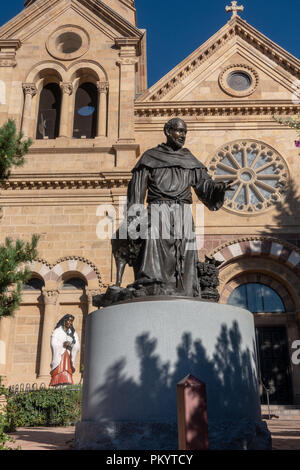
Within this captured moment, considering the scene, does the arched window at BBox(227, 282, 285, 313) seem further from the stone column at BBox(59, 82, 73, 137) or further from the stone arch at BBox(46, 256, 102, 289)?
the stone column at BBox(59, 82, 73, 137)

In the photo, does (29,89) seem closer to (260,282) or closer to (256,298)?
(260,282)

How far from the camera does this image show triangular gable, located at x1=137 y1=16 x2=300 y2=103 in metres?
20.1

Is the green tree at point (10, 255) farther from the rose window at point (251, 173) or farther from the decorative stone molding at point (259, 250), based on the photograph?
the rose window at point (251, 173)

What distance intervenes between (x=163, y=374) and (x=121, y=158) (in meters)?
14.1

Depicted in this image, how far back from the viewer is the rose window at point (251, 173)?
60.1 feet

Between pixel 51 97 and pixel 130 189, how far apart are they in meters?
17.5

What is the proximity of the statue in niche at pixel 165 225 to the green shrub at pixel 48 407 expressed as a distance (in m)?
7.20

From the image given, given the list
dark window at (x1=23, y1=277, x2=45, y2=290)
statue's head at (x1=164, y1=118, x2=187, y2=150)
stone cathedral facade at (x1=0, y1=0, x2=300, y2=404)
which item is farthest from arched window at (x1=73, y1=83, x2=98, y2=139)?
statue's head at (x1=164, y1=118, x2=187, y2=150)

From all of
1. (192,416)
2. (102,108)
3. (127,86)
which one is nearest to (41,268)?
(102,108)

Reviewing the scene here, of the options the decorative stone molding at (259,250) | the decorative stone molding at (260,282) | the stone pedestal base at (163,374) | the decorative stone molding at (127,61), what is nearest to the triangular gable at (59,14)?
the decorative stone molding at (127,61)

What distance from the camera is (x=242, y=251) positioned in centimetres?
1728

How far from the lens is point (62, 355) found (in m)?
14.0

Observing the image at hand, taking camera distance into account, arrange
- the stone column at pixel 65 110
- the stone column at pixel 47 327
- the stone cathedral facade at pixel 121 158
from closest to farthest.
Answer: the stone column at pixel 47 327, the stone cathedral facade at pixel 121 158, the stone column at pixel 65 110

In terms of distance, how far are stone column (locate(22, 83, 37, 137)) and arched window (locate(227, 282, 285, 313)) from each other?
10750 mm
